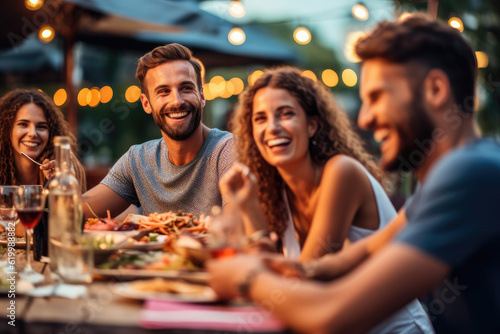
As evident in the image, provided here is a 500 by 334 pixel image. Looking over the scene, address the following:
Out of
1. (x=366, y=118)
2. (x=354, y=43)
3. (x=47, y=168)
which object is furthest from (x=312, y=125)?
(x=47, y=168)

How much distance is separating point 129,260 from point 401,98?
3.29 feet

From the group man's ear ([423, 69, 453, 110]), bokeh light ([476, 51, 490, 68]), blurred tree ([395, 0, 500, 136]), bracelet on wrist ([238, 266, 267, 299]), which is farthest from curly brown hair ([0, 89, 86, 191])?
bokeh light ([476, 51, 490, 68])

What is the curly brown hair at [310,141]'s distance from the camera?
7.65 ft

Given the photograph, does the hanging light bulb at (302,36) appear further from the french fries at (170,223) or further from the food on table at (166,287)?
the food on table at (166,287)

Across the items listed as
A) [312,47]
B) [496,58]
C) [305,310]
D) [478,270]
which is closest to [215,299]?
[305,310]

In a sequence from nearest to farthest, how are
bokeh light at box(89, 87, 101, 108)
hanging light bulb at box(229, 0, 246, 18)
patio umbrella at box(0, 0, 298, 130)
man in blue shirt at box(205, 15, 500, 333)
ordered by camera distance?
man in blue shirt at box(205, 15, 500, 333) < patio umbrella at box(0, 0, 298, 130) < hanging light bulb at box(229, 0, 246, 18) < bokeh light at box(89, 87, 101, 108)

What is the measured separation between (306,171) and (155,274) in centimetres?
94

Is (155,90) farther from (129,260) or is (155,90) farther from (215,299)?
(215,299)

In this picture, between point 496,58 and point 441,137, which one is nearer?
point 441,137

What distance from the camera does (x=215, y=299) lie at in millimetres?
1412

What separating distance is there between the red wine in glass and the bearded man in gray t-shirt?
1298 mm

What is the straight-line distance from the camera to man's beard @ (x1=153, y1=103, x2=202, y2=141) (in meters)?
3.27

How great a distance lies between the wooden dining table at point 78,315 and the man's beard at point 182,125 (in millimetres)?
1788

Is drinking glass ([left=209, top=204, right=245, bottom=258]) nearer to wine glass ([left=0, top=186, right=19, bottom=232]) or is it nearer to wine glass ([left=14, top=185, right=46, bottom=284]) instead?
wine glass ([left=14, top=185, right=46, bottom=284])
